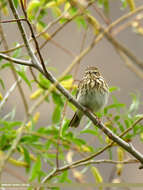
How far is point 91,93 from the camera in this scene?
11.1ft

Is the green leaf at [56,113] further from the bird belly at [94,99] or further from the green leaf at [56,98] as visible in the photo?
the bird belly at [94,99]

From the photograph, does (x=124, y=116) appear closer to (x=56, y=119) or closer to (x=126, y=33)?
(x=56, y=119)

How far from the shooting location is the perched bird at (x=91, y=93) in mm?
3231

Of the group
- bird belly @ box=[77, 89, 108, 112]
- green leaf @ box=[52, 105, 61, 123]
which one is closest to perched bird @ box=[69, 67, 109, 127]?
bird belly @ box=[77, 89, 108, 112]

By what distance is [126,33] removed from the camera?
770 centimetres

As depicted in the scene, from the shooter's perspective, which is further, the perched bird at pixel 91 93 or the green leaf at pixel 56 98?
the perched bird at pixel 91 93

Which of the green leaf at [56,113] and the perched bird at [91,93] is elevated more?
the perched bird at [91,93]

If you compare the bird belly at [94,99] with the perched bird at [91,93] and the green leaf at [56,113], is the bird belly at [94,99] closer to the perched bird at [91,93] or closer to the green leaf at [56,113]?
the perched bird at [91,93]

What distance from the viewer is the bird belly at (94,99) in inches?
124

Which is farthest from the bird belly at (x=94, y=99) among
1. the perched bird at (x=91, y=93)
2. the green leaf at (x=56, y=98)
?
the green leaf at (x=56, y=98)

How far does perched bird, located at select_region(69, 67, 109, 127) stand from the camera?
323 centimetres

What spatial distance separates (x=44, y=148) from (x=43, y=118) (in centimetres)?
367

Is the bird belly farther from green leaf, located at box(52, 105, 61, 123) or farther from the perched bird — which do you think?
green leaf, located at box(52, 105, 61, 123)

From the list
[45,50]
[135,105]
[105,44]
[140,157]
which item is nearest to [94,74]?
[135,105]
